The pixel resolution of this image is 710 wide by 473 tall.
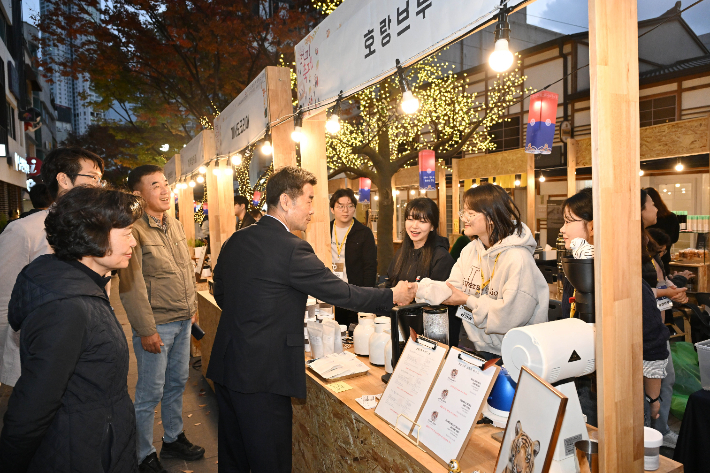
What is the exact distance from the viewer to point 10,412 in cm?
141

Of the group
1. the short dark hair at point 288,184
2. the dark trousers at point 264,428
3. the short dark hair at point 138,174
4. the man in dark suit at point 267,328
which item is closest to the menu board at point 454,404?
the man in dark suit at point 267,328

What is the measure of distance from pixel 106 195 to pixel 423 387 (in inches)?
54.8

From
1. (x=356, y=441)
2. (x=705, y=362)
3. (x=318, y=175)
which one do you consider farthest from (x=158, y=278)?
(x=705, y=362)

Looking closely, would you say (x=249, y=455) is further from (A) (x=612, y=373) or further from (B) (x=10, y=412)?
(A) (x=612, y=373)

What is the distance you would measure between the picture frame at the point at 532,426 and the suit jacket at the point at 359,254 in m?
3.22

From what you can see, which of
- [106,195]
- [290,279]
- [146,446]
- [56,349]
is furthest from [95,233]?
[146,446]

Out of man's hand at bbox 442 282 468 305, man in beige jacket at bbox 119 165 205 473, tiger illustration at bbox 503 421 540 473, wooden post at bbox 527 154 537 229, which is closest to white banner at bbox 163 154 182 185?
man in beige jacket at bbox 119 165 205 473

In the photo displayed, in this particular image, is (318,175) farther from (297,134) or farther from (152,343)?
(152,343)

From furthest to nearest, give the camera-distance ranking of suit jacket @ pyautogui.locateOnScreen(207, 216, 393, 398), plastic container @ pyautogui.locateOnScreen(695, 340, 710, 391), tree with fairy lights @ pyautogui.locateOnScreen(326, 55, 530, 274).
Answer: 1. tree with fairy lights @ pyautogui.locateOnScreen(326, 55, 530, 274)
2. plastic container @ pyautogui.locateOnScreen(695, 340, 710, 391)
3. suit jacket @ pyautogui.locateOnScreen(207, 216, 393, 398)

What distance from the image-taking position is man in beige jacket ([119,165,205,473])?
9.58 feet

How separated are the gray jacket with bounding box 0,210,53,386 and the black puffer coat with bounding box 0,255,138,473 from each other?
89cm

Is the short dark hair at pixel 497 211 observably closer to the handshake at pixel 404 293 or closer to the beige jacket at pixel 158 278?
the handshake at pixel 404 293

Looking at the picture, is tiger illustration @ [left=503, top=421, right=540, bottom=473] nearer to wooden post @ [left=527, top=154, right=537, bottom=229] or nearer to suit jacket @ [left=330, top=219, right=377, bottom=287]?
suit jacket @ [left=330, top=219, right=377, bottom=287]

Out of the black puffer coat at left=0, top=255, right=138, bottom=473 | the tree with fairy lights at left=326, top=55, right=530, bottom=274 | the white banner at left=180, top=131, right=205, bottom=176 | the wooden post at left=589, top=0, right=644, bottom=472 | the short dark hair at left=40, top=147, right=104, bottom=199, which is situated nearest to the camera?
the wooden post at left=589, top=0, right=644, bottom=472
